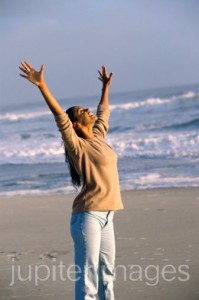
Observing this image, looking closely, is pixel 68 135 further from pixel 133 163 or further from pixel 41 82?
pixel 133 163

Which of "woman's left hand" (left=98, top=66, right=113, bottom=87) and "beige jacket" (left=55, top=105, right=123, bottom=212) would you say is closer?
"beige jacket" (left=55, top=105, right=123, bottom=212)

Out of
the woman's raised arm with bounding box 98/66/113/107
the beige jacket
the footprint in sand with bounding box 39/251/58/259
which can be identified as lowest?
the footprint in sand with bounding box 39/251/58/259

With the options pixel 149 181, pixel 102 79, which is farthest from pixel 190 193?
pixel 102 79

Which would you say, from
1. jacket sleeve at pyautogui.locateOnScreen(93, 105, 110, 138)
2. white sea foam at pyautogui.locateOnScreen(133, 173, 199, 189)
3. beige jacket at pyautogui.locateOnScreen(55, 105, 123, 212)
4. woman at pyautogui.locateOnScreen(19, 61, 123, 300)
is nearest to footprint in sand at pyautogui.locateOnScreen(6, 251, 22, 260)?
jacket sleeve at pyautogui.locateOnScreen(93, 105, 110, 138)

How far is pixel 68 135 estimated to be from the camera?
4.27 metres

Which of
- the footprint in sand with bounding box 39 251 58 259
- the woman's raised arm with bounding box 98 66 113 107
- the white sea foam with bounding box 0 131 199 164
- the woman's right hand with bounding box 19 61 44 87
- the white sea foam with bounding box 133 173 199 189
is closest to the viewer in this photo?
the woman's right hand with bounding box 19 61 44 87

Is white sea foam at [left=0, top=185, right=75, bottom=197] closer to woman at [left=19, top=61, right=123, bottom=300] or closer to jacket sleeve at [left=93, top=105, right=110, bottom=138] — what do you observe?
jacket sleeve at [left=93, top=105, right=110, bottom=138]

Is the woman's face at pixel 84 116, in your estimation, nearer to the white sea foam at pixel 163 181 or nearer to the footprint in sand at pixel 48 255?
the footprint in sand at pixel 48 255

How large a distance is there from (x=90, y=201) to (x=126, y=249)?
7.90 ft

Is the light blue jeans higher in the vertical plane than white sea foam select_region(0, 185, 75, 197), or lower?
lower

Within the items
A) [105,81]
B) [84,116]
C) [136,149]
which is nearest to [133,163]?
[136,149]

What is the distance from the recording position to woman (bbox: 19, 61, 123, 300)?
4.31 m

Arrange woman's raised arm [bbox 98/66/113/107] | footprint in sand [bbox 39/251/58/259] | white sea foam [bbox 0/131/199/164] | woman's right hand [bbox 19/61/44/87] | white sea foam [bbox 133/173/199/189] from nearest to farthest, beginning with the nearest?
woman's right hand [bbox 19/61/44/87] < woman's raised arm [bbox 98/66/113/107] < footprint in sand [bbox 39/251/58/259] < white sea foam [bbox 133/173/199/189] < white sea foam [bbox 0/131/199/164]

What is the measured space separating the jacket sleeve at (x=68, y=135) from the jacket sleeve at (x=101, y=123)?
43 centimetres
